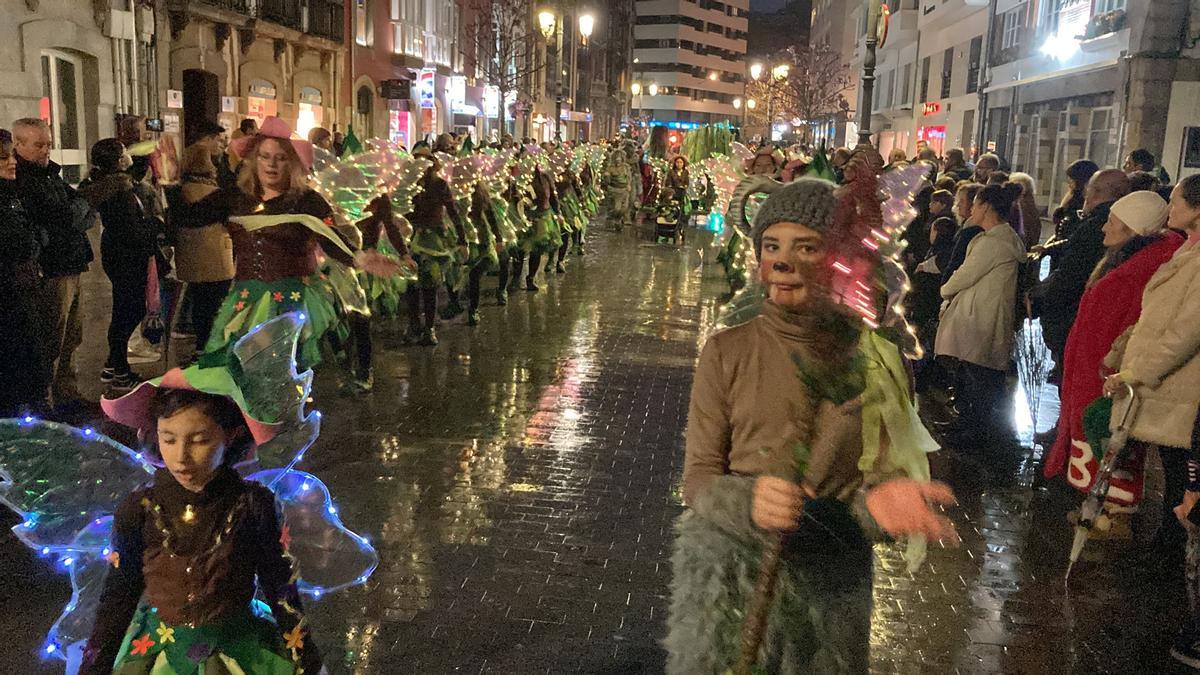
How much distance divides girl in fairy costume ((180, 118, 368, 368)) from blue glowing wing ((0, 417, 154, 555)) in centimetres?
345

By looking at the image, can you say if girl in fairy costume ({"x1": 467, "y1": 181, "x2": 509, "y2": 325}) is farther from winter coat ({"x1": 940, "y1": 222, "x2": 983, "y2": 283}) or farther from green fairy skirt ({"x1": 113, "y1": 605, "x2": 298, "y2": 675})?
green fairy skirt ({"x1": 113, "y1": 605, "x2": 298, "y2": 675})

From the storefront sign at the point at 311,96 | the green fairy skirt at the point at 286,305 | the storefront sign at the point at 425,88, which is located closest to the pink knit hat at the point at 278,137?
the green fairy skirt at the point at 286,305

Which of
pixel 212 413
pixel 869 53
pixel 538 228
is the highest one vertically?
pixel 869 53

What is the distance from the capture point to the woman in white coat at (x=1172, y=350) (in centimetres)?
486

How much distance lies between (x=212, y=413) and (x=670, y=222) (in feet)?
63.5

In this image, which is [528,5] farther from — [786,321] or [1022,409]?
[786,321]

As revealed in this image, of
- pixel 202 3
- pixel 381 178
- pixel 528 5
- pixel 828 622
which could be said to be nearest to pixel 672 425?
pixel 381 178

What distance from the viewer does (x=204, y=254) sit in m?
8.28

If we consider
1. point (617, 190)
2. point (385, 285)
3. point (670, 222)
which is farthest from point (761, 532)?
point (617, 190)

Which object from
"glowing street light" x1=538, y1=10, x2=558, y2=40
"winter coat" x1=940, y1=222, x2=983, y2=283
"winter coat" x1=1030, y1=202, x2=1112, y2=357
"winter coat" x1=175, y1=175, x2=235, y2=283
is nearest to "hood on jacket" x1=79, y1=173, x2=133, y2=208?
"winter coat" x1=175, y1=175, x2=235, y2=283

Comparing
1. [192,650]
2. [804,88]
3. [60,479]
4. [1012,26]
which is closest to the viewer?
[192,650]

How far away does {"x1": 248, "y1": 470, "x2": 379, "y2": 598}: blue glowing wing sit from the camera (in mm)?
3113

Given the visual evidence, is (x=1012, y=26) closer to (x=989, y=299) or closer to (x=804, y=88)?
(x=804, y=88)

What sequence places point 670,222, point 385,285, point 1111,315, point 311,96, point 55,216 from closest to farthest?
point 1111,315 < point 55,216 < point 385,285 < point 670,222 < point 311,96
